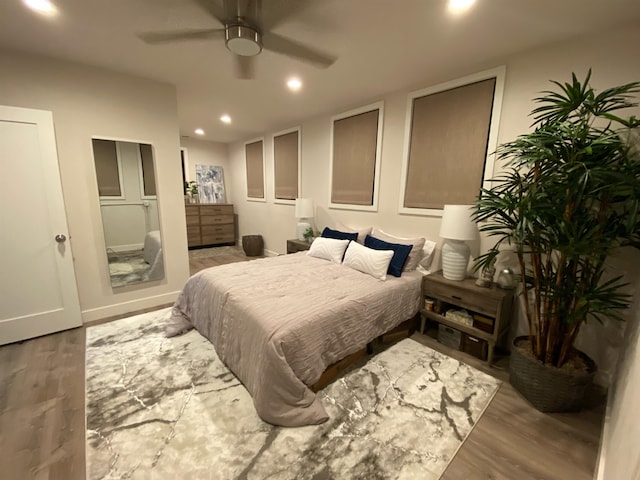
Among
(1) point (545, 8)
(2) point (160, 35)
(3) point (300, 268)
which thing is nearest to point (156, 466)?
(3) point (300, 268)

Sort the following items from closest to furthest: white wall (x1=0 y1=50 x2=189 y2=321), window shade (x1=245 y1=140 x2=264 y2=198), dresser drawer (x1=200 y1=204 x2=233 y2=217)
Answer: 1. white wall (x1=0 y1=50 x2=189 y2=321)
2. window shade (x1=245 y1=140 x2=264 y2=198)
3. dresser drawer (x1=200 y1=204 x2=233 y2=217)

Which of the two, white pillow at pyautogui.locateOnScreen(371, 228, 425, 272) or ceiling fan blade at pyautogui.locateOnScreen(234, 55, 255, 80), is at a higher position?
ceiling fan blade at pyautogui.locateOnScreen(234, 55, 255, 80)

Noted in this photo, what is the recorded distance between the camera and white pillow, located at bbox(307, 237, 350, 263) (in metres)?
3.06

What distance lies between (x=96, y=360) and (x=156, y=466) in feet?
4.31

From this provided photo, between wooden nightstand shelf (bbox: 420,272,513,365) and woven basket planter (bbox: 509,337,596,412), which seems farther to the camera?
wooden nightstand shelf (bbox: 420,272,513,365)

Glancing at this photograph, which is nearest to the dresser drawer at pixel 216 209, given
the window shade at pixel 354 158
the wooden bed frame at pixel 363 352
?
the window shade at pixel 354 158

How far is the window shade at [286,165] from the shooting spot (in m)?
4.48

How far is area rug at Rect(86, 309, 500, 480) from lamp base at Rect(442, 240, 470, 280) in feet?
2.49

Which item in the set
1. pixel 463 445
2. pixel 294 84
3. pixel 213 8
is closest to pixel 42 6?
pixel 213 8

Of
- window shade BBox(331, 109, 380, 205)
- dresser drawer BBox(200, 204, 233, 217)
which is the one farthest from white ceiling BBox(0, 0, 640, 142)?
dresser drawer BBox(200, 204, 233, 217)

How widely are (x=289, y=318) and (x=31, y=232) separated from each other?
258 cm

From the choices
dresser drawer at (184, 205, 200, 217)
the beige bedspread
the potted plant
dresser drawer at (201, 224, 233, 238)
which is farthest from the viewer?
dresser drawer at (201, 224, 233, 238)

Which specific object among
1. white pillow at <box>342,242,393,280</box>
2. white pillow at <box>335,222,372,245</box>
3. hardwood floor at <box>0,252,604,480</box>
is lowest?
hardwood floor at <box>0,252,604,480</box>

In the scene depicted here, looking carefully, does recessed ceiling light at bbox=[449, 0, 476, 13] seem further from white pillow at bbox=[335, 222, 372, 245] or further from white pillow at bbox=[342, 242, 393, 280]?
white pillow at bbox=[335, 222, 372, 245]
